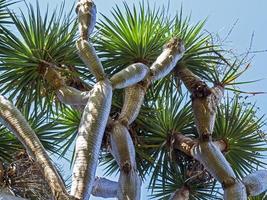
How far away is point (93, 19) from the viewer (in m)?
4.67

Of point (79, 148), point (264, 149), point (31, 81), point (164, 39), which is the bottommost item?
point (79, 148)

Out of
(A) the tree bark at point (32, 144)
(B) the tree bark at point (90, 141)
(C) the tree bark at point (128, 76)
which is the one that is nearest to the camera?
(A) the tree bark at point (32, 144)

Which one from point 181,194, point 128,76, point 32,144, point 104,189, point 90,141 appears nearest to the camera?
point 32,144

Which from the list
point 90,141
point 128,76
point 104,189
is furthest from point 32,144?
point 104,189

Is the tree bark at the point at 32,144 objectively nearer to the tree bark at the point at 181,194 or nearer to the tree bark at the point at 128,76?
the tree bark at the point at 128,76

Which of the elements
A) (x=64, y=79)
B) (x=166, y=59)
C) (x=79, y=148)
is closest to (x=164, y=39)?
(x=166, y=59)

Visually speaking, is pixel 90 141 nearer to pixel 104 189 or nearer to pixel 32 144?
pixel 32 144

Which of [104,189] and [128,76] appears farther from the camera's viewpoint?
[104,189]

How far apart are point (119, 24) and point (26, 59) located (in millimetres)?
1036

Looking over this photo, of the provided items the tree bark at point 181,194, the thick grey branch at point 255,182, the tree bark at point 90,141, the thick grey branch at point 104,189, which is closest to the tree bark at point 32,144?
the tree bark at point 90,141

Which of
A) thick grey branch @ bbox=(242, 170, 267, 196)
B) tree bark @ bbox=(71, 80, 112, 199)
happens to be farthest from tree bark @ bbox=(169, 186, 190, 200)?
tree bark @ bbox=(71, 80, 112, 199)

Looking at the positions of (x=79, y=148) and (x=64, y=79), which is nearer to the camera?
(x=79, y=148)

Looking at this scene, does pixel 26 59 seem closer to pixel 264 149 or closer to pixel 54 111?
pixel 54 111

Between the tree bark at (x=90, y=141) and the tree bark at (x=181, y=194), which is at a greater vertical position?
the tree bark at (x=181, y=194)
